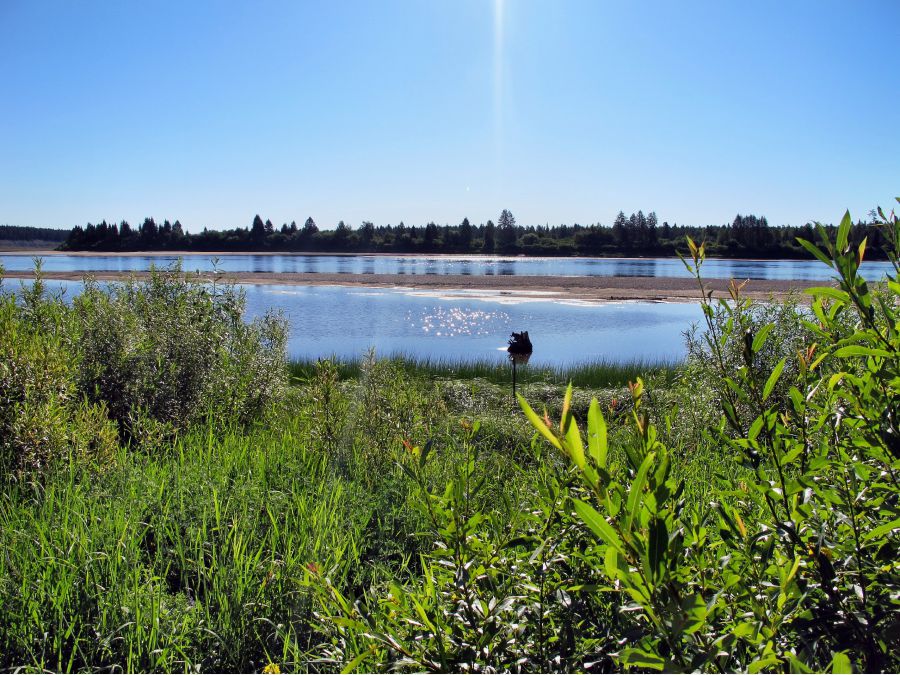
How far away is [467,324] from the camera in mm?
24641

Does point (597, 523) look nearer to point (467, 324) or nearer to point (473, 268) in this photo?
point (467, 324)

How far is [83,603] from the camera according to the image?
9.13ft

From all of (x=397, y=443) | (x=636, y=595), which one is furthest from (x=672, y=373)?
(x=636, y=595)

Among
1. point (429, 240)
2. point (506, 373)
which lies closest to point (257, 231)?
point (429, 240)

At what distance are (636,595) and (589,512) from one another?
0.58 ft

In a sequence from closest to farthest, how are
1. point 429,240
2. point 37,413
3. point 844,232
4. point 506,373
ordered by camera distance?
point 844,232 < point 37,413 < point 506,373 < point 429,240

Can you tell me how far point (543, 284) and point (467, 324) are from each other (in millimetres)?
18510

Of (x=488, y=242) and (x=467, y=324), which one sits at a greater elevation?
(x=488, y=242)

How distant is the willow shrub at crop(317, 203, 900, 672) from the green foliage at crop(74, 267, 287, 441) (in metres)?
4.40

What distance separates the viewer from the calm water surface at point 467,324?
59.6 feet

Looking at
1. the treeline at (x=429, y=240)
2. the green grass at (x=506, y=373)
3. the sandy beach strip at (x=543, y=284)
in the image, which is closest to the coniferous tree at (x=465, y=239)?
the treeline at (x=429, y=240)

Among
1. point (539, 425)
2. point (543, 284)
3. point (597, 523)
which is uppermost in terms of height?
point (543, 284)

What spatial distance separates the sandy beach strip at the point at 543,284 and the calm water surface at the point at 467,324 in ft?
9.01

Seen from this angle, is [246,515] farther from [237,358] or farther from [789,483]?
[237,358]
